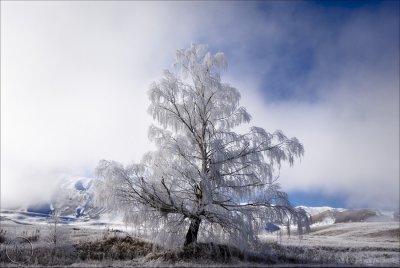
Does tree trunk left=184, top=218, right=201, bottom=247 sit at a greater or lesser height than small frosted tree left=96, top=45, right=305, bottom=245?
lesser

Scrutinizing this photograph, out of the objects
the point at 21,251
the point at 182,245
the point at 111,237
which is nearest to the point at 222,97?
the point at 182,245

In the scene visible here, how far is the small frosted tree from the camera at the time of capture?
54.9ft

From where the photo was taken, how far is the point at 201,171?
17.8 m

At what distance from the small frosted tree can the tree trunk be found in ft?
0.16

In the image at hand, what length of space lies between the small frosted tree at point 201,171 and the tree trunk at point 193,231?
50 mm

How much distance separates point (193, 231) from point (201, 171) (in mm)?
3128

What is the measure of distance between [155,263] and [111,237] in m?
7.79

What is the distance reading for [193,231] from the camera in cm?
1741

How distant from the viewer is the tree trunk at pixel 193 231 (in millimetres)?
17250

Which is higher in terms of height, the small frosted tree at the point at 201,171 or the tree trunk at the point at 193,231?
the small frosted tree at the point at 201,171

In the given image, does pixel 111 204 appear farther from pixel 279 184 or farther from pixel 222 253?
pixel 279 184

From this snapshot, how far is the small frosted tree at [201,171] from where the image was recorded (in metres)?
16.7

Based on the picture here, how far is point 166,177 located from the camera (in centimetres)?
1741

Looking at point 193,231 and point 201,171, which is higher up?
point 201,171
